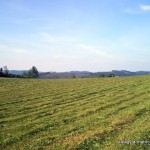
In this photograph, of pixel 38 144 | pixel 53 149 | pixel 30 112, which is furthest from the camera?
pixel 30 112

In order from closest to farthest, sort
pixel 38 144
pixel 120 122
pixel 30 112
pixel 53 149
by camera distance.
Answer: pixel 53 149, pixel 38 144, pixel 120 122, pixel 30 112

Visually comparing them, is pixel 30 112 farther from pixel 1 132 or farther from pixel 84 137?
pixel 84 137

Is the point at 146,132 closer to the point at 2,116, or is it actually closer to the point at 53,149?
the point at 53,149

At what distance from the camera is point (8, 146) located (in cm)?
1959

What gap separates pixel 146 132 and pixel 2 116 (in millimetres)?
14635

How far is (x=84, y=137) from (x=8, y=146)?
194 inches

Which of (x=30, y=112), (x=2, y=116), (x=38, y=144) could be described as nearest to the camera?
(x=38, y=144)

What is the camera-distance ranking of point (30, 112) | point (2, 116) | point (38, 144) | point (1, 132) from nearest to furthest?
point (38, 144) < point (1, 132) < point (2, 116) < point (30, 112)

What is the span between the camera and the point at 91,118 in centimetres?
2723

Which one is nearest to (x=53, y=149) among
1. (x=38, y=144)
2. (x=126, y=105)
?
(x=38, y=144)

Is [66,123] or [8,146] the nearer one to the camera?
[8,146]

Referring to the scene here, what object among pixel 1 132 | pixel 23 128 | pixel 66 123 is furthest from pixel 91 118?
pixel 1 132

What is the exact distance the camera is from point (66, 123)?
25656mm

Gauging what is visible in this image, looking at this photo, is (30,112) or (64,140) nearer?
(64,140)
